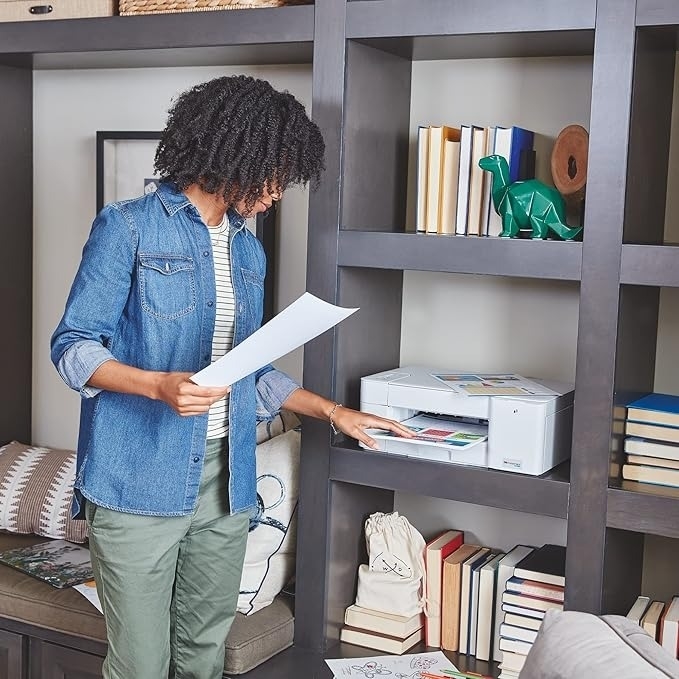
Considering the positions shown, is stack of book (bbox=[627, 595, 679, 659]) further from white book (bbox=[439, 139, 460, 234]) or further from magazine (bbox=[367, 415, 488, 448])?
white book (bbox=[439, 139, 460, 234])

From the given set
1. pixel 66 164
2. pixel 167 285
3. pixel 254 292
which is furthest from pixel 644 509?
pixel 66 164

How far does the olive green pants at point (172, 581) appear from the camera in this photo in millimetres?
1984

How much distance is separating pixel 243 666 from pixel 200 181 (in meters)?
1.06

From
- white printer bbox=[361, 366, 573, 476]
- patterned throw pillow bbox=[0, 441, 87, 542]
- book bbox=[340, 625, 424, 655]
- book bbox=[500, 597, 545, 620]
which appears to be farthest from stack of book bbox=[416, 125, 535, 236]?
patterned throw pillow bbox=[0, 441, 87, 542]

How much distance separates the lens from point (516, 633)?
2.25 metres

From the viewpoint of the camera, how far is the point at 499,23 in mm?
2076

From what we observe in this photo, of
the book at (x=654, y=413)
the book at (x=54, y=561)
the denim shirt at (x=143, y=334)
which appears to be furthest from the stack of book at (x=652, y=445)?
the book at (x=54, y=561)

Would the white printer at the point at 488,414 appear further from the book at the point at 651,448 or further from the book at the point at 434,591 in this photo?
the book at the point at 434,591

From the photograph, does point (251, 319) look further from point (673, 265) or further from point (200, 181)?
point (673, 265)

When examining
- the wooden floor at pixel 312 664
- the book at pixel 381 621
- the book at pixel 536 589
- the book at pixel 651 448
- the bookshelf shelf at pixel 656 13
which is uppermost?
the bookshelf shelf at pixel 656 13

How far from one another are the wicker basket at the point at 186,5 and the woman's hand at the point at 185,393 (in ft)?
3.23

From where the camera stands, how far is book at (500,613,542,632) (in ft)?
7.34

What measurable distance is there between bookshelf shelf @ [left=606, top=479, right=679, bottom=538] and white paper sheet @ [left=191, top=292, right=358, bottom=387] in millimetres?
664

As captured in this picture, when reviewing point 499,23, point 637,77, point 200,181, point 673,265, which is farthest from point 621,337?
→ point 200,181
